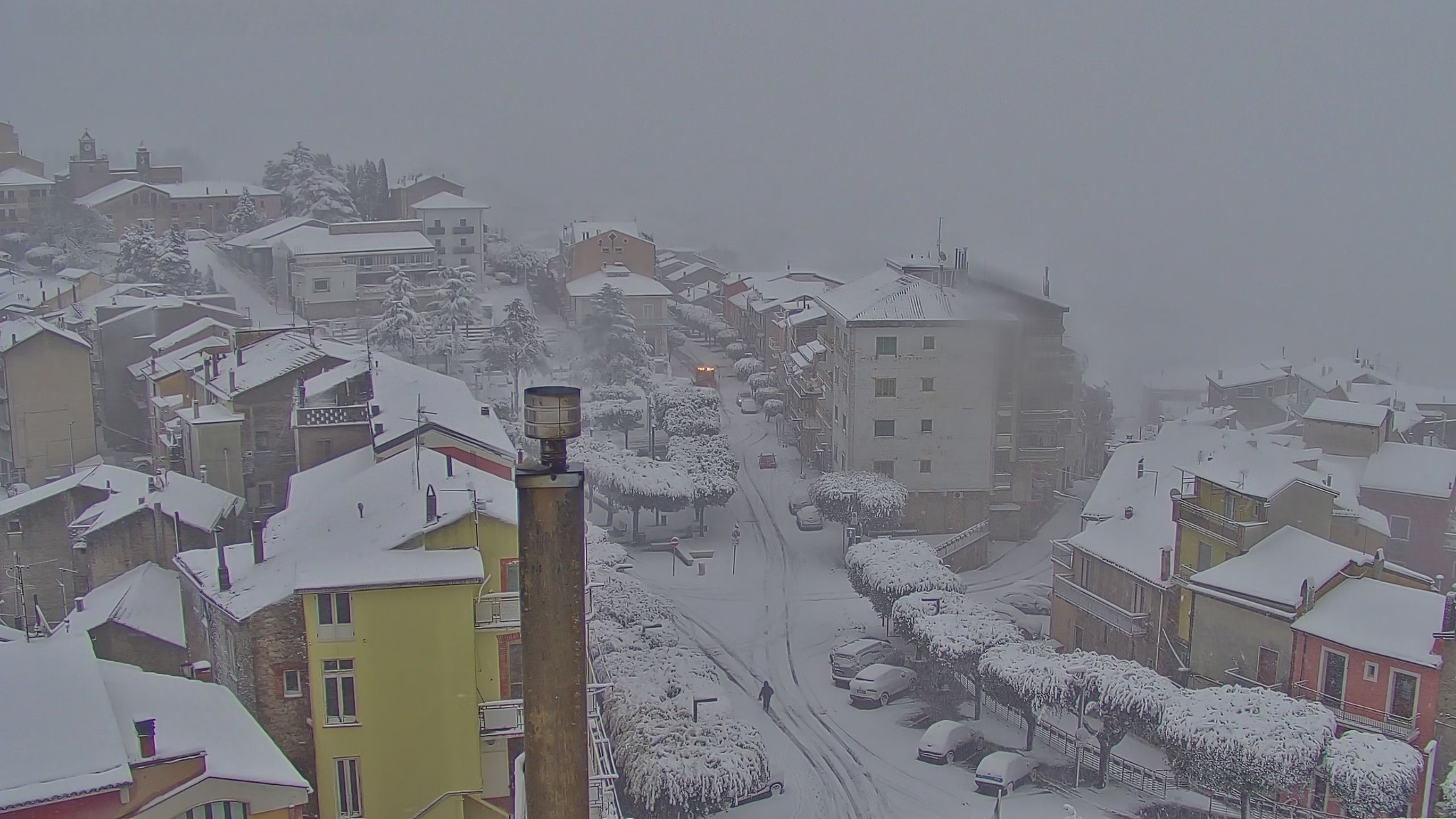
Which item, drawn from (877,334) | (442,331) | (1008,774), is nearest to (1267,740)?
(1008,774)

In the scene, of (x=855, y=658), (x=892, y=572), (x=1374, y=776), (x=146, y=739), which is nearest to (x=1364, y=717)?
(x=1374, y=776)

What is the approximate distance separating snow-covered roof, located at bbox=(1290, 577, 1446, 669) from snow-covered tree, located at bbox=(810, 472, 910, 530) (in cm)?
1155

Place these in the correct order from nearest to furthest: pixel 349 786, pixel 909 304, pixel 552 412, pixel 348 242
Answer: pixel 552 412 → pixel 349 786 → pixel 909 304 → pixel 348 242

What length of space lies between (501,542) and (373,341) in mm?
24837

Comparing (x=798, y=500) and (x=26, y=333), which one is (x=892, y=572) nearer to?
(x=798, y=500)

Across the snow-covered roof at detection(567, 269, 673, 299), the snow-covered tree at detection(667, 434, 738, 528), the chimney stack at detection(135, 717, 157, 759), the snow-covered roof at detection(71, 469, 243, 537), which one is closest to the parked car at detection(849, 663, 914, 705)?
the snow-covered tree at detection(667, 434, 738, 528)

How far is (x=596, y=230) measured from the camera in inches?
1932

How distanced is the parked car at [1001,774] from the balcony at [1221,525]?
498 centimetres

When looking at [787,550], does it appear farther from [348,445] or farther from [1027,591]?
[348,445]

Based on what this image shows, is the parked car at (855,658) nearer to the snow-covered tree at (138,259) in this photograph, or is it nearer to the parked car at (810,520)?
the parked car at (810,520)

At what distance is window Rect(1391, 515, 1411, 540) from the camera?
2634cm

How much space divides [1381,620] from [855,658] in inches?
332

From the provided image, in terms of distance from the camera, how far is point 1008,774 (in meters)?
17.2

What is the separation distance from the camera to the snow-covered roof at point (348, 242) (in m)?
41.5
